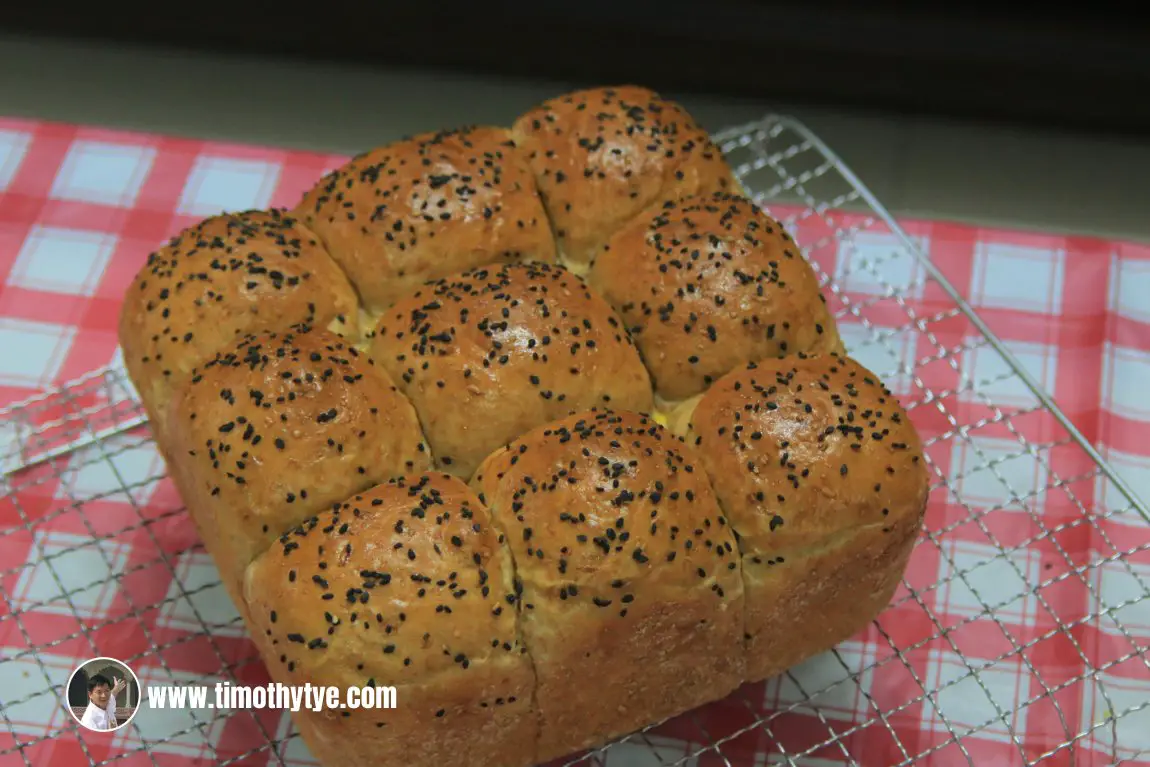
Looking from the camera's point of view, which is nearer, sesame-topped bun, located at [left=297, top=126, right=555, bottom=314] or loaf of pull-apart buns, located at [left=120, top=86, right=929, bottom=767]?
loaf of pull-apart buns, located at [left=120, top=86, right=929, bottom=767]

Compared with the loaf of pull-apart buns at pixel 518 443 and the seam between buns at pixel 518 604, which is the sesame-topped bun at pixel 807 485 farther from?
the seam between buns at pixel 518 604

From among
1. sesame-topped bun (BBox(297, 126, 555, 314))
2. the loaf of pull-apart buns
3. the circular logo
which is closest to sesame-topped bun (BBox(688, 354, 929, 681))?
the loaf of pull-apart buns

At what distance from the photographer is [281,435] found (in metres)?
2.11

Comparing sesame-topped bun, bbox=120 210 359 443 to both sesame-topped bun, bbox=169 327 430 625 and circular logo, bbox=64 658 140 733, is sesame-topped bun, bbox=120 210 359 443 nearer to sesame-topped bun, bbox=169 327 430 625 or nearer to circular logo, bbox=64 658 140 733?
sesame-topped bun, bbox=169 327 430 625

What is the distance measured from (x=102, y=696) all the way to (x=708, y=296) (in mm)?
1329

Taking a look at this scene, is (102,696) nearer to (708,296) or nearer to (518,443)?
(518,443)

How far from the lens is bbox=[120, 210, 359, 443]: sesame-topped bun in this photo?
230 centimetres

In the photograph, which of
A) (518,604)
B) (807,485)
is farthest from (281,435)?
(807,485)

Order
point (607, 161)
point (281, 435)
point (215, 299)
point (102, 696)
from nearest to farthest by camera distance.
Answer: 1. point (281, 435)
2. point (215, 299)
3. point (102, 696)
4. point (607, 161)

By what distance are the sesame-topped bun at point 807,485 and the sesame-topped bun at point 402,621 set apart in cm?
41

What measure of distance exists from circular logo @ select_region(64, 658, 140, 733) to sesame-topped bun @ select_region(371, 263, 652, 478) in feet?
2.54

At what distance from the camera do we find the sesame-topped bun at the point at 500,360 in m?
2.20

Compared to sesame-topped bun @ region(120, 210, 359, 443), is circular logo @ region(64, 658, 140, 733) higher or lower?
lower

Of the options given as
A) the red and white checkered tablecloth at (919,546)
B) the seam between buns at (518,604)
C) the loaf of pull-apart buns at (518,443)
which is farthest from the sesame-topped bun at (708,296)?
the red and white checkered tablecloth at (919,546)
